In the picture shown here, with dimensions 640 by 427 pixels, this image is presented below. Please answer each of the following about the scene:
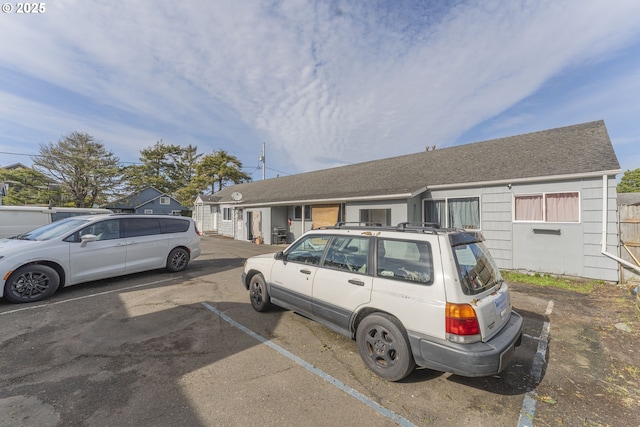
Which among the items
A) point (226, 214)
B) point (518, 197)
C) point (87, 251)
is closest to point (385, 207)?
point (518, 197)

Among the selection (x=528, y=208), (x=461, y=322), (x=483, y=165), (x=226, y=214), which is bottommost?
(x=461, y=322)

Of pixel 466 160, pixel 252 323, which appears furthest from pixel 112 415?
pixel 466 160

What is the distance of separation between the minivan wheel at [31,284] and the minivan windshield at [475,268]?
7735 millimetres

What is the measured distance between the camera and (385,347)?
2969 millimetres

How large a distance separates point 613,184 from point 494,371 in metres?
8.01

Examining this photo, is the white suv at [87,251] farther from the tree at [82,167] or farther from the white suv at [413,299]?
the tree at [82,167]

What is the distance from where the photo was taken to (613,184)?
6.95 metres

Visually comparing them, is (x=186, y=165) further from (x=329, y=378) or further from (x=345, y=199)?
(x=329, y=378)

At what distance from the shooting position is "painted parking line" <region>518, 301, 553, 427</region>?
2.41 metres

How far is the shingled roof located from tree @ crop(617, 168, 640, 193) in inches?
1519

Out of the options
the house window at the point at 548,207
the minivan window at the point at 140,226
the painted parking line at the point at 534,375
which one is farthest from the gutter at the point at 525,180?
the minivan window at the point at 140,226

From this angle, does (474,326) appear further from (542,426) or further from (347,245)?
(347,245)

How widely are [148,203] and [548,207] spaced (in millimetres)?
40203

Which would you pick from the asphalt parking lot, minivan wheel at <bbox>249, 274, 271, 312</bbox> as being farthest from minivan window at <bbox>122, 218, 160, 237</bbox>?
minivan wheel at <bbox>249, 274, 271, 312</bbox>
